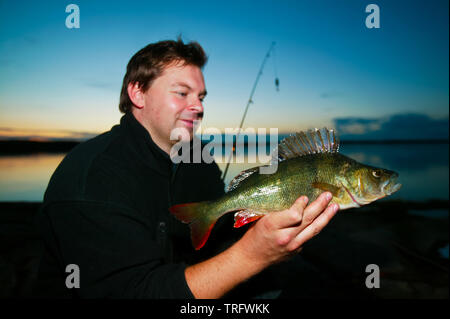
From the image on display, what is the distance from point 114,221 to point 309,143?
6.40 feet

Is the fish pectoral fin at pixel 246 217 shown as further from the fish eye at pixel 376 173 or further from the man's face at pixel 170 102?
the man's face at pixel 170 102

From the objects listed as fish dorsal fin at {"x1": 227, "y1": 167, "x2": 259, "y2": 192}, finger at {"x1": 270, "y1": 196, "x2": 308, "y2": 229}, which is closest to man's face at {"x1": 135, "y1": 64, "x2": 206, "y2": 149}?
fish dorsal fin at {"x1": 227, "y1": 167, "x2": 259, "y2": 192}

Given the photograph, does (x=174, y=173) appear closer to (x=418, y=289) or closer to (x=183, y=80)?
(x=183, y=80)

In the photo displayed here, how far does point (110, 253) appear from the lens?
1.93 metres

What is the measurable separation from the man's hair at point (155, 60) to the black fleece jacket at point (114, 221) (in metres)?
0.65

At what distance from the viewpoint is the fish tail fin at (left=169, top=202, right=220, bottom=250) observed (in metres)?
2.33

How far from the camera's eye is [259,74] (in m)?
5.85

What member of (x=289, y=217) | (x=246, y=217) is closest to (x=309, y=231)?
(x=289, y=217)

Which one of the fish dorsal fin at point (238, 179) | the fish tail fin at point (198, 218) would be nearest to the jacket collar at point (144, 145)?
the fish tail fin at point (198, 218)

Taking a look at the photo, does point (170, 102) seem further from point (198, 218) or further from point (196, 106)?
point (198, 218)

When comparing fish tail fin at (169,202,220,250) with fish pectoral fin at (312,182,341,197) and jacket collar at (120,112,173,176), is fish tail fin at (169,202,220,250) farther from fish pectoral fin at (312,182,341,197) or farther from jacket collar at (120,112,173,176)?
fish pectoral fin at (312,182,341,197)

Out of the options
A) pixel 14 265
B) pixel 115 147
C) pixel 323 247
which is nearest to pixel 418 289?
pixel 323 247

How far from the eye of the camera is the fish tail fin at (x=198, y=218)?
2334mm

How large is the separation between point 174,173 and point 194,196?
1.65 feet
